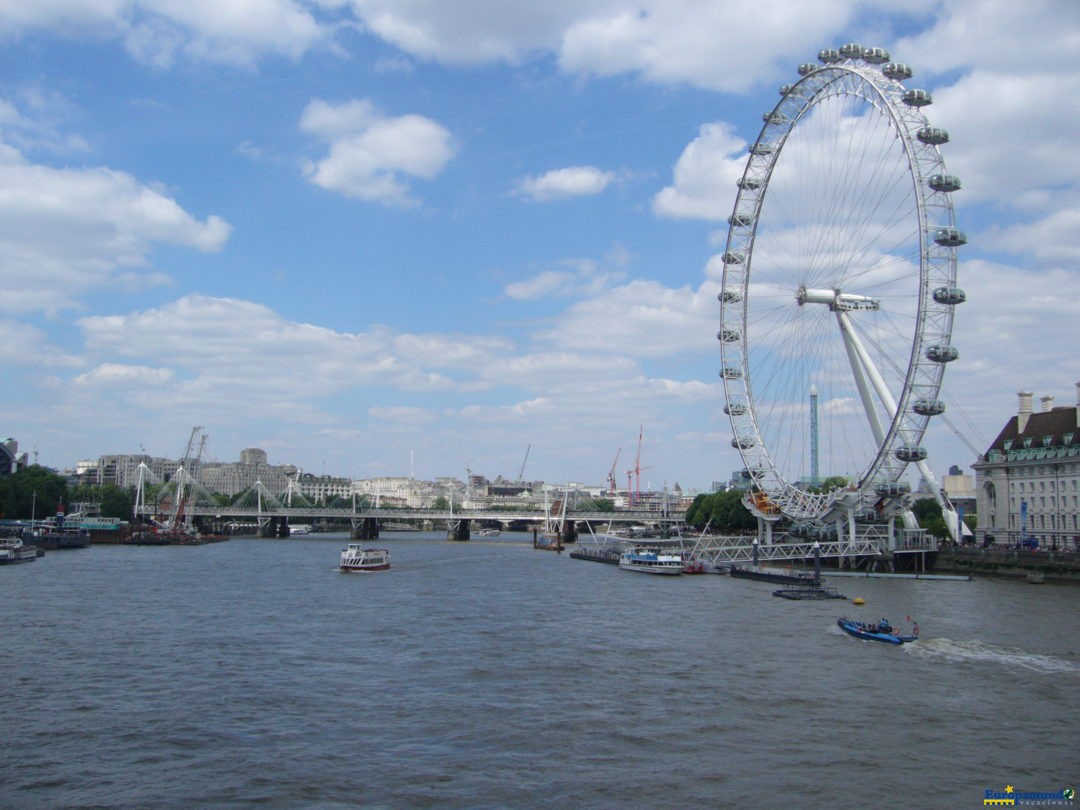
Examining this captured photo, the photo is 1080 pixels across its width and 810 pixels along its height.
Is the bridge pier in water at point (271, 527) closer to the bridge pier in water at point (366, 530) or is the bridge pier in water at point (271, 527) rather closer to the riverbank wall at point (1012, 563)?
the bridge pier in water at point (366, 530)

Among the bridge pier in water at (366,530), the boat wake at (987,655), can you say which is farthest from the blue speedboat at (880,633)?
the bridge pier in water at (366,530)

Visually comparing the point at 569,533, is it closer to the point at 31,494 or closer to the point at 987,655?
the point at 31,494

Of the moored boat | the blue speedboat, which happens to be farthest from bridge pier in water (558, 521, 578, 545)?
the blue speedboat

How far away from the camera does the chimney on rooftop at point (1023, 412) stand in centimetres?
7875

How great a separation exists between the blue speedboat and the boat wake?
0.42 meters

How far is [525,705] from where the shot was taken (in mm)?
26828

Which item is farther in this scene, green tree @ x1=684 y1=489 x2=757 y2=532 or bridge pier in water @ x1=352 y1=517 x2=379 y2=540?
bridge pier in water @ x1=352 y1=517 x2=379 y2=540

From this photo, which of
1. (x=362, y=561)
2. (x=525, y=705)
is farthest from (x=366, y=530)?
(x=525, y=705)

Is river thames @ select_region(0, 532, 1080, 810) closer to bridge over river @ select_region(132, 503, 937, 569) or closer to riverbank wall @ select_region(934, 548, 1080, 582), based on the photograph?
riverbank wall @ select_region(934, 548, 1080, 582)

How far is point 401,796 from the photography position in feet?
63.9

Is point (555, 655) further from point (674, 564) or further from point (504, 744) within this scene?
point (674, 564)

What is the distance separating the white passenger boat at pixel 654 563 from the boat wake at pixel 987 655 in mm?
36727

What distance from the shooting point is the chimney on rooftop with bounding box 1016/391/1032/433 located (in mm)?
78750

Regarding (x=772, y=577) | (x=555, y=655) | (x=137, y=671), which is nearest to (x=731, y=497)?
(x=772, y=577)
